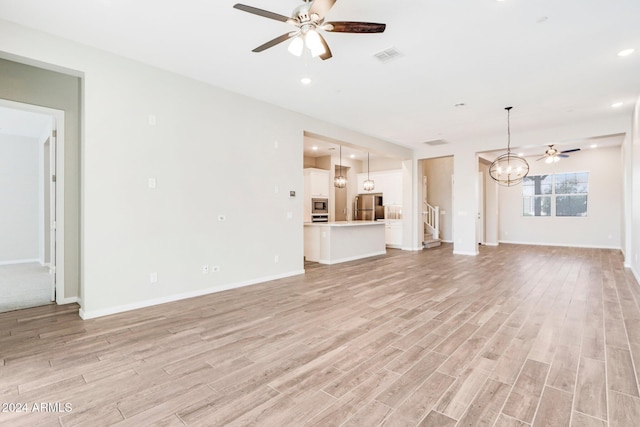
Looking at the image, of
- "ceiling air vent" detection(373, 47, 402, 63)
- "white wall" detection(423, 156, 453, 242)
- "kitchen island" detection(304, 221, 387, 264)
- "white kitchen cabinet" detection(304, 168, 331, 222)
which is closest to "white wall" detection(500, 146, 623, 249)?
"white wall" detection(423, 156, 453, 242)

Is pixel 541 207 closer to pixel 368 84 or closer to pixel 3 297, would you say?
pixel 368 84

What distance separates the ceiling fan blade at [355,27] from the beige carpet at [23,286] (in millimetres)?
4980

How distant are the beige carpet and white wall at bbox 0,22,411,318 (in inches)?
56.9

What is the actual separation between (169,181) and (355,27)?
305cm

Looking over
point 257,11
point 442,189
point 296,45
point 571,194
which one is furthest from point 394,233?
point 257,11

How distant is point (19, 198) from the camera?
7.36m

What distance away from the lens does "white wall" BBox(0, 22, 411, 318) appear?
11.6 feet

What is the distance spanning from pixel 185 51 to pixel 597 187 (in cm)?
1224

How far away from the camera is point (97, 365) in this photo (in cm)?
243

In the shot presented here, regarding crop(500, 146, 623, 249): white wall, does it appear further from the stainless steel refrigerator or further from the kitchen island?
the kitchen island

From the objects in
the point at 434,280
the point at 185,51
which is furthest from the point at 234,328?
the point at 434,280

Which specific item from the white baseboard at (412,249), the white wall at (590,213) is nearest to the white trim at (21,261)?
the white baseboard at (412,249)

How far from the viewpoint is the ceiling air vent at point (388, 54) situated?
3648mm

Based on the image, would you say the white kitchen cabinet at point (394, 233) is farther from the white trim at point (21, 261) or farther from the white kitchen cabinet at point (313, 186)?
the white trim at point (21, 261)
